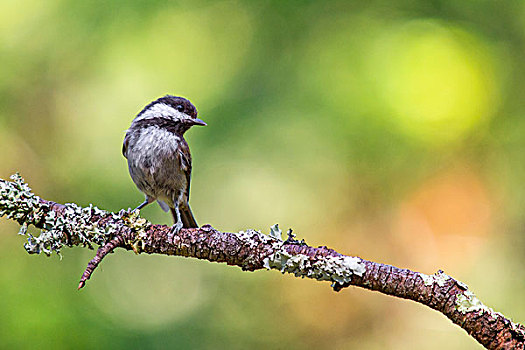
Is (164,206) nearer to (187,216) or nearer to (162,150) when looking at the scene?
(187,216)

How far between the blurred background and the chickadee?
13 centimetres

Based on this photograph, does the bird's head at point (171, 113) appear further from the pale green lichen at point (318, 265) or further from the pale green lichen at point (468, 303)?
the pale green lichen at point (468, 303)

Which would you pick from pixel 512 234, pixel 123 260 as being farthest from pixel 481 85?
pixel 123 260

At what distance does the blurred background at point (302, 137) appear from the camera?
3828mm

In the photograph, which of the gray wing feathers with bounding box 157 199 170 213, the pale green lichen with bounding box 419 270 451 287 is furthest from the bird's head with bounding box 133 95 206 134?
the pale green lichen with bounding box 419 270 451 287

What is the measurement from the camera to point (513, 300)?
3760 millimetres

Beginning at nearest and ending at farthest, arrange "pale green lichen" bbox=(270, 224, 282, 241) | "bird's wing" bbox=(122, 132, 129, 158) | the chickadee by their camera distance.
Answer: "pale green lichen" bbox=(270, 224, 282, 241) → the chickadee → "bird's wing" bbox=(122, 132, 129, 158)

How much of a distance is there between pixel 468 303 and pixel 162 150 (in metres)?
2.30

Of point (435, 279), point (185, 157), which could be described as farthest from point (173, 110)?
point (435, 279)

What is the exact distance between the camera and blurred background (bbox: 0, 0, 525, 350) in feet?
12.6

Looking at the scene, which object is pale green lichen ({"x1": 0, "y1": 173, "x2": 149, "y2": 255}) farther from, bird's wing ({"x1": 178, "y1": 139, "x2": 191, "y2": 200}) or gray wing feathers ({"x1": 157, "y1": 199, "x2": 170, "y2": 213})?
gray wing feathers ({"x1": 157, "y1": 199, "x2": 170, "y2": 213})

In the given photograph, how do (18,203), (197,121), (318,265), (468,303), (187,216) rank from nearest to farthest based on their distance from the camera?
(468,303) < (318,265) < (18,203) < (197,121) < (187,216)

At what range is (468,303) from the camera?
1.87 m

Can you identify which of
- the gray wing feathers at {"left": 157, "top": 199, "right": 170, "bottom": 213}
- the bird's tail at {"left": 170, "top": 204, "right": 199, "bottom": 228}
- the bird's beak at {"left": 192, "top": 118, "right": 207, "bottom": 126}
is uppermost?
the bird's beak at {"left": 192, "top": 118, "right": 207, "bottom": 126}
